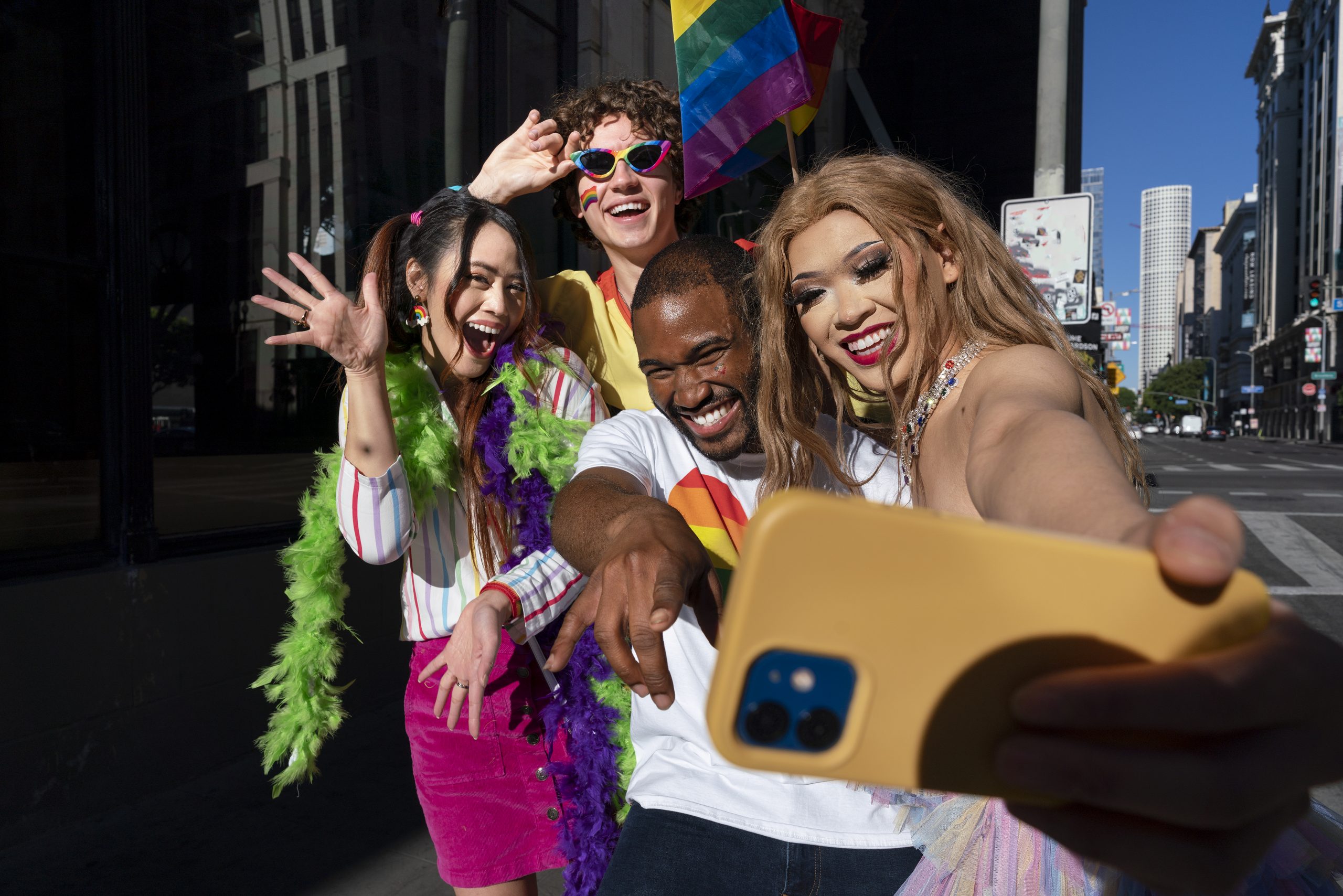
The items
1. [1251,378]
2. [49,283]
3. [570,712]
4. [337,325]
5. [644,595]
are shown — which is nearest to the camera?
[644,595]

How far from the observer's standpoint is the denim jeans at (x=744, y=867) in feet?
4.70

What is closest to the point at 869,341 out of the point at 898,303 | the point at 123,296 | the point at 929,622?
the point at 898,303

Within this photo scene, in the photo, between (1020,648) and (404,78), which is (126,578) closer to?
(404,78)

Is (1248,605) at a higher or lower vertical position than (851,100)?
lower

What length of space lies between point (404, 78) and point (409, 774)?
424cm

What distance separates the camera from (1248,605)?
1.81 ft

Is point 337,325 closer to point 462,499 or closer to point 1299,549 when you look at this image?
point 462,499

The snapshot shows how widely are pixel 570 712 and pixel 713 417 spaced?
87 cm

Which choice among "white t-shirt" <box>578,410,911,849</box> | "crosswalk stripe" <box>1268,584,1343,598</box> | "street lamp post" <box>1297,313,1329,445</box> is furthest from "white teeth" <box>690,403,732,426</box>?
"street lamp post" <box>1297,313,1329,445</box>

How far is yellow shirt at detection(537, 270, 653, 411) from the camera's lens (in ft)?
8.05

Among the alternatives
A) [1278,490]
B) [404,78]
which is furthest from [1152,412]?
[404,78]

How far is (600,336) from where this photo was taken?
2.56 metres

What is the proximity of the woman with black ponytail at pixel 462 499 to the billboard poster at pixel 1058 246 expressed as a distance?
523cm

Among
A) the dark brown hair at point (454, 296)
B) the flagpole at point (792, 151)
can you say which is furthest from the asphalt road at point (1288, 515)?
the dark brown hair at point (454, 296)
